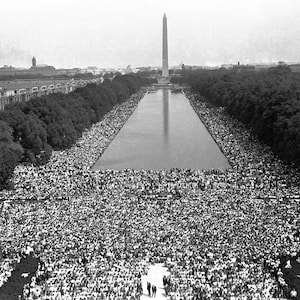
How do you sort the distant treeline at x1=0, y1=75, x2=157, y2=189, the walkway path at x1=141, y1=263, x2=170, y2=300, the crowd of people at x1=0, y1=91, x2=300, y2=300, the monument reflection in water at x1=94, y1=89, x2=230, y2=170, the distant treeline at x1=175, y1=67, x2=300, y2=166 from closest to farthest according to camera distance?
1. the walkway path at x1=141, y1=263, x2=170, y2=300
2. the crowd of people at x1=0, y1=91, x2=300, y2=300
3. the distant treeline at x1=0, y1=75, x2=157, y2=189
4. the distant treeline at x1=175, y1=67, x2=300, y2=166
5. the monument reflection in water at x1=94, y1=89, x2=230, y2=170

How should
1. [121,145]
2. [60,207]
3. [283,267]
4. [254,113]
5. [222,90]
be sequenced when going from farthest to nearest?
[222,90]
[254,113]
[121,145]
[60,207]
[283,267]

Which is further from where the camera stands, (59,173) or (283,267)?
(59,173)

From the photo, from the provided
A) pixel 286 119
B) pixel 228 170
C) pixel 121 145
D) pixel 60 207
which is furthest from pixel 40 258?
pixel 121 145

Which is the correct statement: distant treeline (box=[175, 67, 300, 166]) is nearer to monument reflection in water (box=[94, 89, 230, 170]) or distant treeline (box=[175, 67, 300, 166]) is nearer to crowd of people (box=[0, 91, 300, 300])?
crowd of people (box=[0, 91, 300, 300])

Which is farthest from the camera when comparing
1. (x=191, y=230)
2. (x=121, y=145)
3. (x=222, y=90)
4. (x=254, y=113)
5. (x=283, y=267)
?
(x=222, y=90)

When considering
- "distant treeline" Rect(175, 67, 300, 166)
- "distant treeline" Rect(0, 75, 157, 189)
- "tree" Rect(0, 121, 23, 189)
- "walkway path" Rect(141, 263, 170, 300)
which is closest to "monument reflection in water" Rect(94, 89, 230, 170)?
"distant treeline" Rect(0, 75, 157, 189)

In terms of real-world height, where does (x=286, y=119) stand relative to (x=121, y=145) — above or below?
above

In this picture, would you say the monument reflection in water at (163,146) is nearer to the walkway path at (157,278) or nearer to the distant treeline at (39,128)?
the distant treeline at (39,128)

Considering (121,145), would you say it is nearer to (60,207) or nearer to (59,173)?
(59,173)
